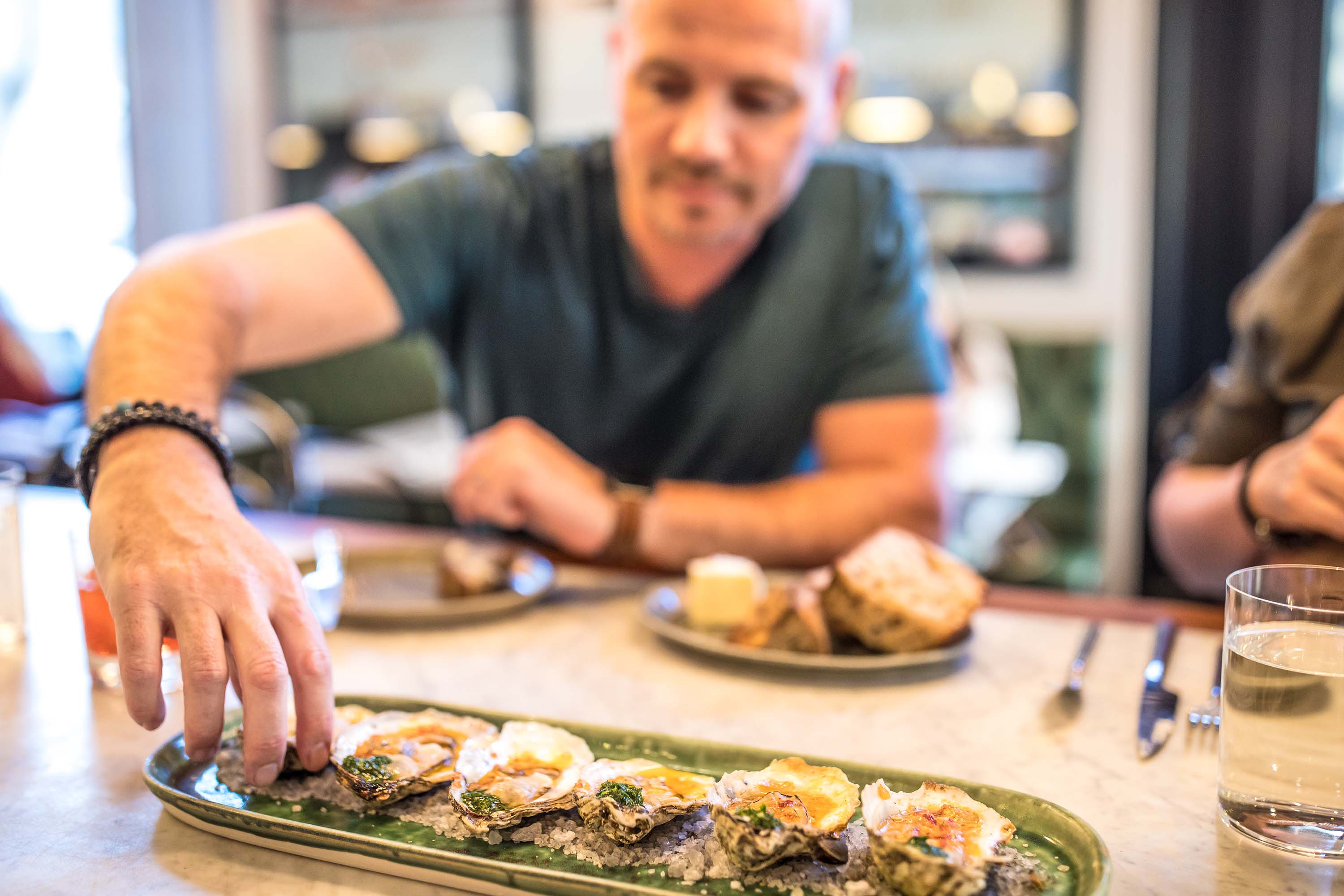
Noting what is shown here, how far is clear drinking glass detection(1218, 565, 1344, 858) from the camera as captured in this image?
0.68 metres

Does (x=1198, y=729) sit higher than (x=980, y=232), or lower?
lower

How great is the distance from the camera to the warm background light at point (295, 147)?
4609 millimetres

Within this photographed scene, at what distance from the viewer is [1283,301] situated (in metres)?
1.23

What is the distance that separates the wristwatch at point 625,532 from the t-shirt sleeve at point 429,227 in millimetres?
430

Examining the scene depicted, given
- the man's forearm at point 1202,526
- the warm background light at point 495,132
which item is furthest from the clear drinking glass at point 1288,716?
the warm background light at point 495,132

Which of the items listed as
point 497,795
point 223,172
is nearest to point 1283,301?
point 497,795

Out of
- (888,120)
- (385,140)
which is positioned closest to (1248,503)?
(888,120)

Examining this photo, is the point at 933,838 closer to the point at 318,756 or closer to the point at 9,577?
the point at 318,756

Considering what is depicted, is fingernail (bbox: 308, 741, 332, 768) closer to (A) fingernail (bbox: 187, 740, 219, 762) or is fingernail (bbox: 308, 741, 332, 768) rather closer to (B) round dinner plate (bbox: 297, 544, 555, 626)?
(A) fingernail (bbox: 187, 740, 219, 762)

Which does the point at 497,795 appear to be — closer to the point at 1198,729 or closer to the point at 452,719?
the point at 452,719

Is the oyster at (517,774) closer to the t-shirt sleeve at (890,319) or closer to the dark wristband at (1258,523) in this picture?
the dark wristband at (1258,523)

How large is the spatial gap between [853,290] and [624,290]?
348 mm

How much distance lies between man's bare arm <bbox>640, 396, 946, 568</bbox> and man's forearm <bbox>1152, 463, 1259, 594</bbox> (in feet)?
0.99

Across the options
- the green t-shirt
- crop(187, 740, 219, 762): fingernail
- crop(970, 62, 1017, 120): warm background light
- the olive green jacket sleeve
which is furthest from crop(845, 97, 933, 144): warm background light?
crop(187, 740, 219, 762): fingernail
